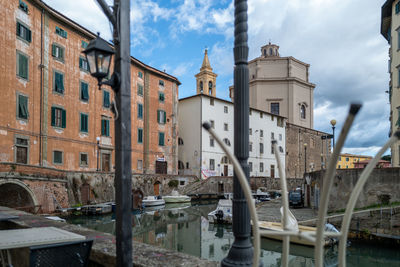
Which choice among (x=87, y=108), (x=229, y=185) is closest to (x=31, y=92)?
(x=87, y=108)

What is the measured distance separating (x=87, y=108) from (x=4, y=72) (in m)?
7.55

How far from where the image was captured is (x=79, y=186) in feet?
77.8

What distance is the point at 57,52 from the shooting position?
24.8 m

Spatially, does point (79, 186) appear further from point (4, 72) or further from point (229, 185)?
point (229, 185)

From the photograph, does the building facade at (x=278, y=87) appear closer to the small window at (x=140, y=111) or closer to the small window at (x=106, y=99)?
the small window at (x=140, y=111)

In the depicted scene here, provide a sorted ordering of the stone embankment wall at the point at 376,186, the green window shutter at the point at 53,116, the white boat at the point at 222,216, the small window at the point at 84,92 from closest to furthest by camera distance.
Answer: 1. the stone embankment wall at the point at 376,186
2. the white boat at the point at 222,216
3. the green window shutter at the point at 53,116
4. the small window at the point at 84,92

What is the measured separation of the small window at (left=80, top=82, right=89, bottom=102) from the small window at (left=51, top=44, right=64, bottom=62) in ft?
8.80

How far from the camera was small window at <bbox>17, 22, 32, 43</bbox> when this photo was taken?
21500mm

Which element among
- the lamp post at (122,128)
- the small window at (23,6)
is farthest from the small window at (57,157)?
the lamp post at (122,128)

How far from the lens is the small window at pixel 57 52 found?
24.4m

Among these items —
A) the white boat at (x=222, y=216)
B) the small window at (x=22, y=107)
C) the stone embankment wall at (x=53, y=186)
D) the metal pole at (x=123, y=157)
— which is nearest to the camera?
the metal pole at (x=123, y=157)

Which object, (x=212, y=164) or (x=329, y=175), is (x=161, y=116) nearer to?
(x=212, y=164)

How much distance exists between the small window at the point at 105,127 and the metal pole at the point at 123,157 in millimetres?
26919

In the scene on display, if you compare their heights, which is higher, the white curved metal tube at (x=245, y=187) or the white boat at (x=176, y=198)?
the white curved metal tube at (x=245, y=187)
